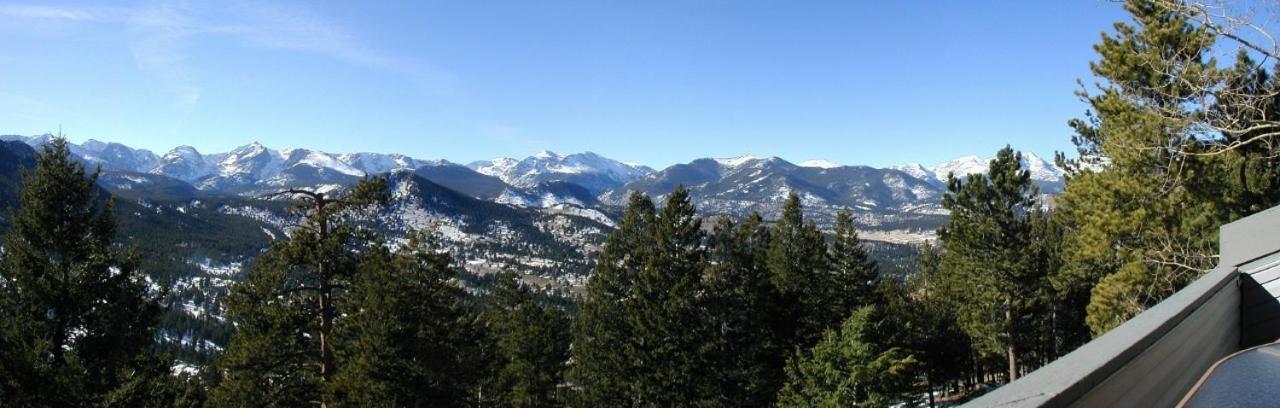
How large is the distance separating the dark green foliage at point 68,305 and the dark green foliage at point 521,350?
23294 millimetres

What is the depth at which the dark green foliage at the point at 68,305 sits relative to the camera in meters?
12.0

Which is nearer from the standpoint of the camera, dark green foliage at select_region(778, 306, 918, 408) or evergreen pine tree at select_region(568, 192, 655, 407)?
dark green foliage at select_region(778, 306, 918, 408)

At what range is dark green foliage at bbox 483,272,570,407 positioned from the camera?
38.8m

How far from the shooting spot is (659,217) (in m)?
27.2

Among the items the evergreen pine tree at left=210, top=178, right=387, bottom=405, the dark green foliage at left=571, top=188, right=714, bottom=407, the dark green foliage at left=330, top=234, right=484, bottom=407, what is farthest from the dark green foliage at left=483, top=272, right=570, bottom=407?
the evergreen pine tree at left=210, top=178, right=387, bottom=405

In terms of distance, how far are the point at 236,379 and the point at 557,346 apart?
30369 millimetres

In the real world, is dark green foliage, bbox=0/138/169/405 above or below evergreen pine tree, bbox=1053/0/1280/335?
below

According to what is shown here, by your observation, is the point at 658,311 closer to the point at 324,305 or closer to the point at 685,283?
the point at 685,283

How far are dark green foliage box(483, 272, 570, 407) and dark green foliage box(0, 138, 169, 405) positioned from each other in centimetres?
2329

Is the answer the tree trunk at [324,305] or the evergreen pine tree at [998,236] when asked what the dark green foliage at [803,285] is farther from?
the tree trunk at [324,305]

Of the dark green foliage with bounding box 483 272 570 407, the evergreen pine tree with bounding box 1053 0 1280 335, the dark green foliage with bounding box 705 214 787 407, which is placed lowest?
the dark green foliage with bounding box 483 272 570 407

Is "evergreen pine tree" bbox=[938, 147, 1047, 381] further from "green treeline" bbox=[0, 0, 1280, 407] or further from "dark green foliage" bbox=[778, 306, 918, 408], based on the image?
"dark green foliage" bbox=[778, 306, 918, 408]

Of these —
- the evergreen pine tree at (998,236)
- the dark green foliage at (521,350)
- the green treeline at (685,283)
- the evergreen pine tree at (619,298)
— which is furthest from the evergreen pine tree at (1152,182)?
the dark green foliage at (521,350)

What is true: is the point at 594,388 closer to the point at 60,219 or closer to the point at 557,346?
the point at 557,346
